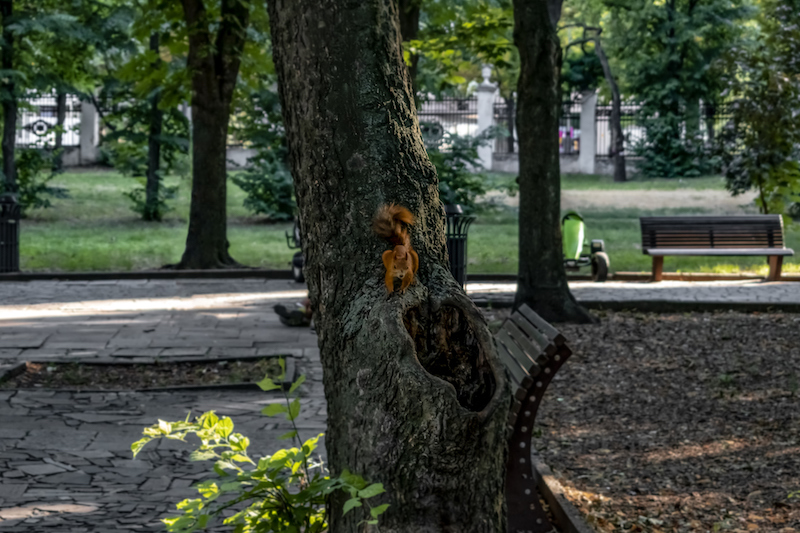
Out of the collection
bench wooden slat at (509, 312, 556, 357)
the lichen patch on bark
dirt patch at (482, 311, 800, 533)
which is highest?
the lichen patch on bark

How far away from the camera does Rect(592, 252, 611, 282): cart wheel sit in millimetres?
14156

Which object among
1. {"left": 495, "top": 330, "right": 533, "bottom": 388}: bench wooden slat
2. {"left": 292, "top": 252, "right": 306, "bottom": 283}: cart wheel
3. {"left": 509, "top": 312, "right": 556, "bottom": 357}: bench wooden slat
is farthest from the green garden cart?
{"left": 509, "top": 312, "right": 556, "bottom": 357}: bench wooden slat

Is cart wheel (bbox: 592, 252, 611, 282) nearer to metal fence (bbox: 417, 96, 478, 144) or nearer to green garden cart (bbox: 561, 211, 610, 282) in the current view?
green garden cart (bbox: 561, 211, 610, 282)

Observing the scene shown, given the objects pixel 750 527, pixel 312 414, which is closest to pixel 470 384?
pixel 750 527

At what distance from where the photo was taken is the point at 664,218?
14.5m

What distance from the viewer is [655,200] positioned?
28750 mm

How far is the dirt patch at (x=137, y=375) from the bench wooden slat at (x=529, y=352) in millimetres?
2828

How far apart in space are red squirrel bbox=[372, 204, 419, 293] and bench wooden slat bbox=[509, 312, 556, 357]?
1.36m

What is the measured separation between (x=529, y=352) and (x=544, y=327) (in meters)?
0.20

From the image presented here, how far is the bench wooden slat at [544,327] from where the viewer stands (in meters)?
4.19

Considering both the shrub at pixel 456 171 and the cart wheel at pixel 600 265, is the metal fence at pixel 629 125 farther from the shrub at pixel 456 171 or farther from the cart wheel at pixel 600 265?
the cart wheel at pixel 600 265

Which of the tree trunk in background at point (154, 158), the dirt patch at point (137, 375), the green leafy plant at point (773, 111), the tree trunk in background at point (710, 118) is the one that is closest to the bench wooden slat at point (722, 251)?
the green leafy plant at point (773, 111)

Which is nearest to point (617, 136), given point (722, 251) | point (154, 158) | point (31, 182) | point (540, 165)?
point (154, 158)

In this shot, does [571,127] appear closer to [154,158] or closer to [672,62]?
[672,62]
